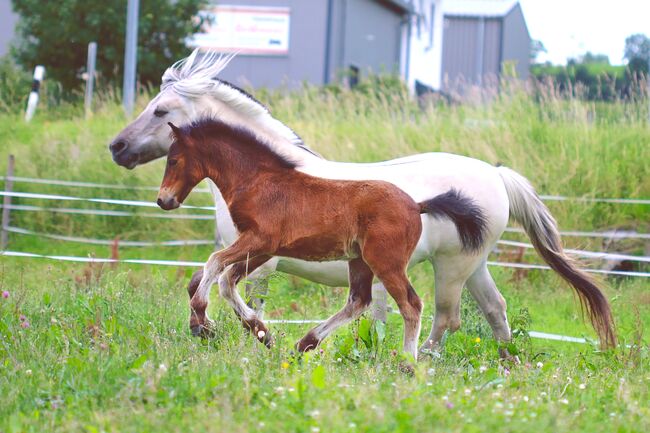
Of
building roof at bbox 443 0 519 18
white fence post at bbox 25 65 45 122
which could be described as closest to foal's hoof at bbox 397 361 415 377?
white fence post at bbox 25 65 45 122

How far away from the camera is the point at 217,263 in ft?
18.9

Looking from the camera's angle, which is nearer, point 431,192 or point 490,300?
point 431,192

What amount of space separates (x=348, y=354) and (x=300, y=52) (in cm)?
2405

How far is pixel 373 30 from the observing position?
33.9 metres

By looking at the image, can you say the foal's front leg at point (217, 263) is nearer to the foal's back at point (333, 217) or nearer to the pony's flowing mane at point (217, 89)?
the foal's back at point (333, 217)

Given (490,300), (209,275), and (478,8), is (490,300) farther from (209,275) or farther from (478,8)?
(478,8)

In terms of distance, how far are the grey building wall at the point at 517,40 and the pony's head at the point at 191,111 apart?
127 feet

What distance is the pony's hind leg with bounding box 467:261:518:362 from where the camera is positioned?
24.5 ft

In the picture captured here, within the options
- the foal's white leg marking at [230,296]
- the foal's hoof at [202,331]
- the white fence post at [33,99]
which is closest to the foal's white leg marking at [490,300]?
the foal's white leg marking at [230,296]

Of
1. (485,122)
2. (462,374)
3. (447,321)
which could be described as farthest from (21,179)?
(462,374)

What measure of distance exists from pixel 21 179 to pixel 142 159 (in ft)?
22.5

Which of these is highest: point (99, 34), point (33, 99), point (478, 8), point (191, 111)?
point (478, 8)

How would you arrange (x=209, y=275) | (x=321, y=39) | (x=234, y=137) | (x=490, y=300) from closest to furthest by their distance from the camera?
(x=209, y=275)
(x=234, y=137)
(x=490, y=300)
(x=321, y=39)

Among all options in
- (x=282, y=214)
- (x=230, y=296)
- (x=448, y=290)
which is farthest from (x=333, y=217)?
(x=448, y=290)
